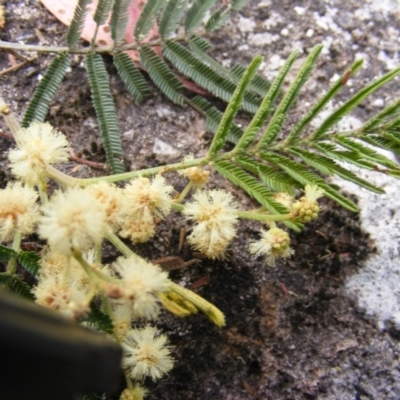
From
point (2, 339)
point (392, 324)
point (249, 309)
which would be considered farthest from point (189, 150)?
point (2, 339)

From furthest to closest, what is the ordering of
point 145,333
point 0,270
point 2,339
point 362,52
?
point 362,52, point 0,270, point 145,333, point 2,339

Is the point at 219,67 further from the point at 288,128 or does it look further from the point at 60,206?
the point at 60,206

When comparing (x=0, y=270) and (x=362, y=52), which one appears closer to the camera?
(x=0, y=270)

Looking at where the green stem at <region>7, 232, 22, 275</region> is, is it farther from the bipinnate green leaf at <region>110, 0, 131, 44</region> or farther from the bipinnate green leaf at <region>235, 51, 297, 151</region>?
the bipinnate green leaf at <region>110, 0, 131, 44</region>

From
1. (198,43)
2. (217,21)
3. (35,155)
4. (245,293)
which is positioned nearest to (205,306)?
(245,293)

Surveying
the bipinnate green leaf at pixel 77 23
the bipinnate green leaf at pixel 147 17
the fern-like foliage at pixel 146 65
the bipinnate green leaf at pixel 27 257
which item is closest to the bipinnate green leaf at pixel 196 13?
the fern-like foliage at pixel 146 65

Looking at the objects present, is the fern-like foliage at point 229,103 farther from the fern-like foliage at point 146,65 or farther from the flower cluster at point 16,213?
the flower cluster at point 16,213

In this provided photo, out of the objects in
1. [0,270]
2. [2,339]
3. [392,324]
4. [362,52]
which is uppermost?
[362,52]

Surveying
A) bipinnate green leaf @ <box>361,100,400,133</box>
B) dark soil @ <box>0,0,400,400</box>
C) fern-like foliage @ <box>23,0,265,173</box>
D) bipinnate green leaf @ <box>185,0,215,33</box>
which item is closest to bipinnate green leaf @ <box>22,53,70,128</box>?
fern-like foliage @ <box>23,0,265,173</box>
